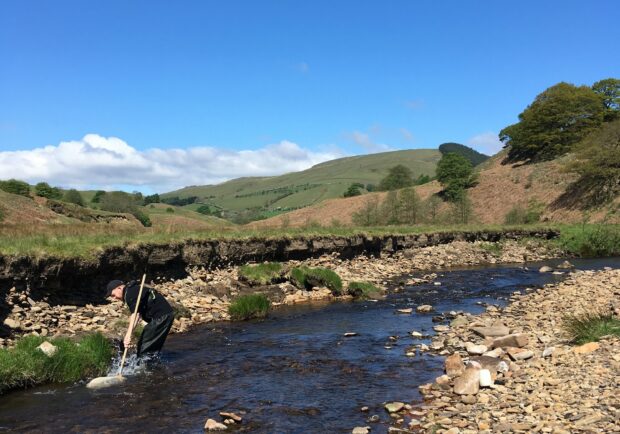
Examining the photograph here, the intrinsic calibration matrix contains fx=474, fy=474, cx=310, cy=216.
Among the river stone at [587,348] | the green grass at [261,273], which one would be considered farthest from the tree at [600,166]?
the river stone at [587,348]

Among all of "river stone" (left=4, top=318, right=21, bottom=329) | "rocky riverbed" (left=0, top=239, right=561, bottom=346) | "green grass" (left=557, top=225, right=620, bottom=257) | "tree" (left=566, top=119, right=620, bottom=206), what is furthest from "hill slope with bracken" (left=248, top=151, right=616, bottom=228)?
"river stone" (left=4, top=318, right=21, bottom=329)

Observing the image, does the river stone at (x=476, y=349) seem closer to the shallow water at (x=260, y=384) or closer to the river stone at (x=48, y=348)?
the shallow water at (x=260, y=384)

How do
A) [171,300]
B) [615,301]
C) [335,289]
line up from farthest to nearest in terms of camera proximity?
[335,289] → [171,300] → [615,301]

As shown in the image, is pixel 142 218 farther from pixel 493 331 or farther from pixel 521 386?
pixel 521 386

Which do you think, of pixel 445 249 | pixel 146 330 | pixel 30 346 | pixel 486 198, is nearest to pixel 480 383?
pixel 146 330

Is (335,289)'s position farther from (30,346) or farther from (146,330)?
(30,346)

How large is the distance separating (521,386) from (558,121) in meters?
96.5

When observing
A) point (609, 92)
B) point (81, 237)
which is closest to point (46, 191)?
point (81, 237)

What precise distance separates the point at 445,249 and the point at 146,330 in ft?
106

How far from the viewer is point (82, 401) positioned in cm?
946

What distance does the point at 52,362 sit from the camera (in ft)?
34.5

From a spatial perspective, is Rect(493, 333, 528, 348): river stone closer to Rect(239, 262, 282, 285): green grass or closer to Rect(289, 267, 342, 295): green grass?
Rect(289, 267, 342, 295): green grass

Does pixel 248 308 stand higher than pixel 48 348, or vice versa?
pixel 48 348

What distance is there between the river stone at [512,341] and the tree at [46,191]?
214 feet
